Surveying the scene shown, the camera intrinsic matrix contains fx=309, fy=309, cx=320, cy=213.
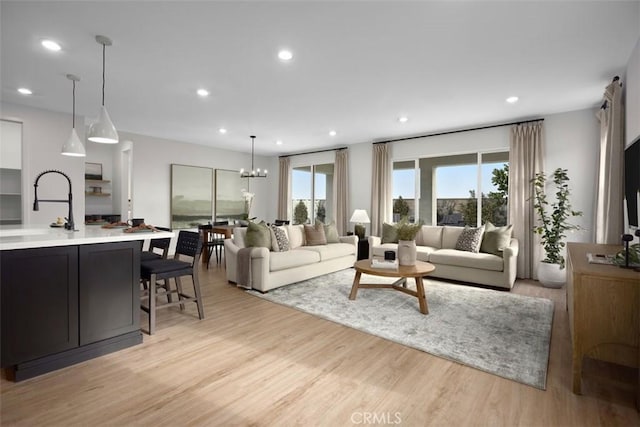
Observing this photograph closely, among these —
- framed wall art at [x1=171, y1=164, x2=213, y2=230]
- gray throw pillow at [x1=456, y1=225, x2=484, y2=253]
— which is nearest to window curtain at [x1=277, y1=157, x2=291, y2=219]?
framed wall art at [x1=171, y1=164, x2=213, y2=230]

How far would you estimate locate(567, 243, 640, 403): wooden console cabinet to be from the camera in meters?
1.83

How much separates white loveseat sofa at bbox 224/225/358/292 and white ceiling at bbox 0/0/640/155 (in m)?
2.08

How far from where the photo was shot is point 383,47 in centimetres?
287

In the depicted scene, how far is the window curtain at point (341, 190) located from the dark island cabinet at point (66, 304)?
17.3 feet

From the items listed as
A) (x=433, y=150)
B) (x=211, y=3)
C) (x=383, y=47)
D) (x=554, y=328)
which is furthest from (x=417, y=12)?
(x=433, y=150)

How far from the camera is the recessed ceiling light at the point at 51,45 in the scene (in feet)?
9.16

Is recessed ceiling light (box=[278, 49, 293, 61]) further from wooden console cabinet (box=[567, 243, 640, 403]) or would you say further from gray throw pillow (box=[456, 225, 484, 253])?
gray throw pillow (box=[456, 225, 484, 253])

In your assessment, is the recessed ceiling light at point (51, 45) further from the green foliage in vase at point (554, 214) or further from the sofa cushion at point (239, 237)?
the green foliage in vase at point (554, 214)

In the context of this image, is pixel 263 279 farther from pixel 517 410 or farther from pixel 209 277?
pixel 517 410

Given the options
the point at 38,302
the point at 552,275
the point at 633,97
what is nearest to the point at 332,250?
the point at 552,275

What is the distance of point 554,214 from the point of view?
4.62 meters

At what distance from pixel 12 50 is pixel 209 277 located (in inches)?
137

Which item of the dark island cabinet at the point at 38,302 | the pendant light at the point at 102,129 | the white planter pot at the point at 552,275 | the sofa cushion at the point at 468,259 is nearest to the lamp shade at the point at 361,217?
the sofa cushion at the point at 468,259

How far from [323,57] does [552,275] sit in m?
4.31
